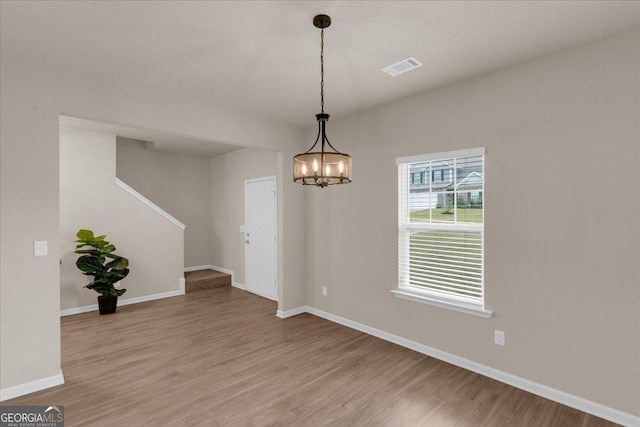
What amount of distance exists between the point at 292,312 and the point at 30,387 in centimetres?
283

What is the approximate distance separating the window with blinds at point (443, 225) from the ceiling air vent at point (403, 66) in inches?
35.8

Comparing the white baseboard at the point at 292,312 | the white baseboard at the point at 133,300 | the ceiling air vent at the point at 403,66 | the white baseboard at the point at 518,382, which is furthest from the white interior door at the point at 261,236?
the ceiling air vent at the point at 403,66

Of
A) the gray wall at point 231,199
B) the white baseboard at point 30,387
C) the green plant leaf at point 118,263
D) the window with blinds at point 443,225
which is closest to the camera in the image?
the white baseboard at point 30,387

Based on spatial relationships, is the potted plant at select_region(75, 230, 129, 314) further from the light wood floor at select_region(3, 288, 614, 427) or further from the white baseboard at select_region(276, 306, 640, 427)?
the white baseboard at select_region(276, 306, 640, 427)

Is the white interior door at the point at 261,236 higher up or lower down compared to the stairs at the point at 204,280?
higher up

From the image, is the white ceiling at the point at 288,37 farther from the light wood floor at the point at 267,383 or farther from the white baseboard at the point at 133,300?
the white baseboard at the point at 133,300

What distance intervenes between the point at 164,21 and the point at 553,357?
384 centimetres

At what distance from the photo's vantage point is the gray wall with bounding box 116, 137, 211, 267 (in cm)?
628

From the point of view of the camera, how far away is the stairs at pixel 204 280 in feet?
19.7

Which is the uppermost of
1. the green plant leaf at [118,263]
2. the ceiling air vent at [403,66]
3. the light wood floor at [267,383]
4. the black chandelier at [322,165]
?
the ceiling air vent at [403,66]

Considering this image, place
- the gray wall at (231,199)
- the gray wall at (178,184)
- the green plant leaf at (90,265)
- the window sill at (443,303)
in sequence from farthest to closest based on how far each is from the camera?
the gray wall at (178,184) → the gray wall at (231,199) → the green plant leaf at (90,265) → the window sill at (443,303)

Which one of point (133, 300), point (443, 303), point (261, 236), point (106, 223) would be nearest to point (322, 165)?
point (443, 303)

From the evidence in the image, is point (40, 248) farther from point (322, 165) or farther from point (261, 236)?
point (261, 236)

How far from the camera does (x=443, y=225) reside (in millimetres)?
3264
